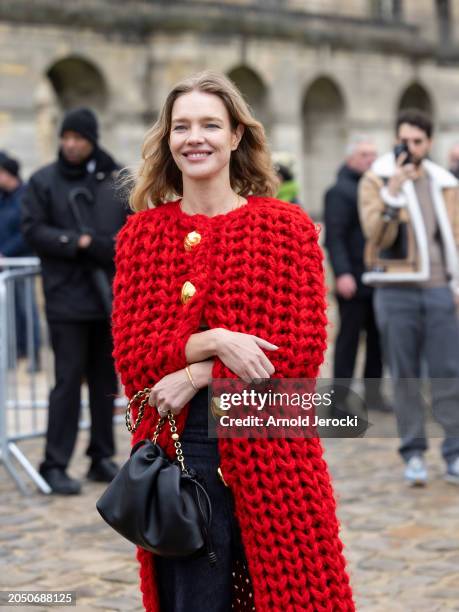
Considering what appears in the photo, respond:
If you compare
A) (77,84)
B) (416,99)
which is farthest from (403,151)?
(416,99)

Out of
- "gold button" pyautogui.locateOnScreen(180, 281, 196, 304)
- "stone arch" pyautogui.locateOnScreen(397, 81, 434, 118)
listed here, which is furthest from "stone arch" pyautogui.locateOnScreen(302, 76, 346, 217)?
"gold button" pyautogui.locateOnScreen(180, 281, 196, 304)

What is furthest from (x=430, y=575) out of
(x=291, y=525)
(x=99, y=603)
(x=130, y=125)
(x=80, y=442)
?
(x=130, y=125)

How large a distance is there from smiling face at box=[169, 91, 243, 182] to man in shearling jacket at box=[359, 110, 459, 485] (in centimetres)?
435

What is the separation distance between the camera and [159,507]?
353 cm

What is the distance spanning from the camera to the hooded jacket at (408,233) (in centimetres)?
810

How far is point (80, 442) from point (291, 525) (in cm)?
632

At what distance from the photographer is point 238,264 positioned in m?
3.79

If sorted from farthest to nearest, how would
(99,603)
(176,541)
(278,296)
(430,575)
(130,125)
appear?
(130,125) → (430,575) → (99,603) → (278,296) → (176,541)

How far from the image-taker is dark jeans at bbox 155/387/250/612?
3.71 metres

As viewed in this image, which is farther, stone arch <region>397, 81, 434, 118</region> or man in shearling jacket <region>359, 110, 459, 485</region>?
stone arch <region>397, 81, 434, 118</region>

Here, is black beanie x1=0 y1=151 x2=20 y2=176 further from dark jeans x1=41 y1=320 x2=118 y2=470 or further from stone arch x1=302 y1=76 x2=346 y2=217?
stone arch x1=302 y1=76 x2=346 y2=217

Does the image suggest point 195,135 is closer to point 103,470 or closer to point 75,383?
point 75,383

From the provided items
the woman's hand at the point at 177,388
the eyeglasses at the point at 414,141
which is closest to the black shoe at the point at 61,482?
the eyeglasses at the point at 414,141

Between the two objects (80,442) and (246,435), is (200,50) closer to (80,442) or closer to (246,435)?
(80,442)
